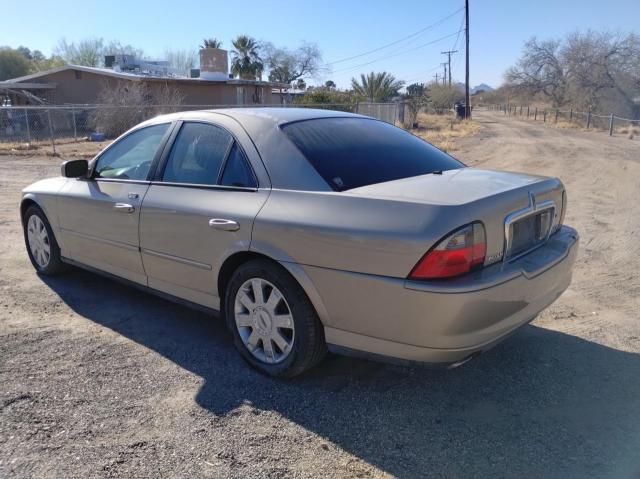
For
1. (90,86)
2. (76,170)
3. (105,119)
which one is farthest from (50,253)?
(90,86)

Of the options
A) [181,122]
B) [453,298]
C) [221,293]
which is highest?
[181,122]

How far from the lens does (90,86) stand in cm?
3306

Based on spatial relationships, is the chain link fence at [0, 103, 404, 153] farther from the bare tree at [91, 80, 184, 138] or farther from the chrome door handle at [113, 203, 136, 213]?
the chrome door handle at [113, 203, 136, 213]

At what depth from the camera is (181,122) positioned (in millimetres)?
4027

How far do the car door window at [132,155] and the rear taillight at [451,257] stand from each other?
2429mm

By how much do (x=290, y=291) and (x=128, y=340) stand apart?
1.57 m

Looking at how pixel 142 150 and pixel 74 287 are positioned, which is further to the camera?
pixel 74 287

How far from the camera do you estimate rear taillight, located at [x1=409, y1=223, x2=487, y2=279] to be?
104 inches

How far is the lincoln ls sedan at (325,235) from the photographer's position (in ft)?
8.87

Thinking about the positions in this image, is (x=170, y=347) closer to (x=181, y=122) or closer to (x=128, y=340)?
(x=128, y=340)

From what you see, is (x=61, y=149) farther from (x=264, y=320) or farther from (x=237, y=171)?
(x=264, y=320)

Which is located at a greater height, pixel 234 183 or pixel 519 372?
pixel 234 183

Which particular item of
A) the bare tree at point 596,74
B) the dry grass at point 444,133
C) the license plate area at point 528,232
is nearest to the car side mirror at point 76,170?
the license plate area at point 528,232

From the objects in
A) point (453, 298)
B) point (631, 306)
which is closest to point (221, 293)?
point (453, 298)
